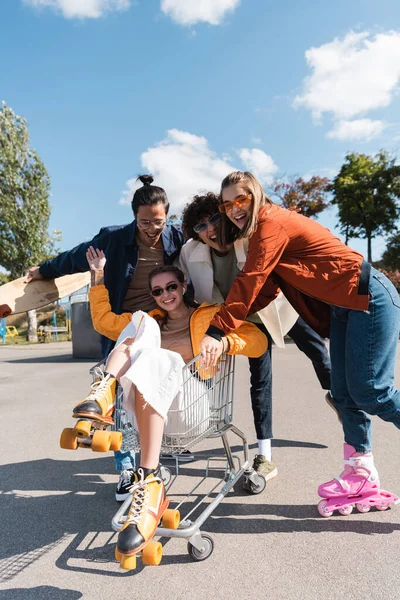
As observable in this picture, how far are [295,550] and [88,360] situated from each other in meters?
9.54

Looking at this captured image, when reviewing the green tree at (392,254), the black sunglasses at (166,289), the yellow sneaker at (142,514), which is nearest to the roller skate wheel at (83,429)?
the yellow sneaker at (142,514)

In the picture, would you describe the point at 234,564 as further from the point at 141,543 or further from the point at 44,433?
the point at 44,433

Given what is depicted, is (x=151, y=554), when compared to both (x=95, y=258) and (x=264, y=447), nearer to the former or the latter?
(x=264, y=447)

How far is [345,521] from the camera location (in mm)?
2477

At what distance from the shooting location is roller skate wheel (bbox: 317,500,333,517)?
2.53 m

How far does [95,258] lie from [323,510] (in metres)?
2.12

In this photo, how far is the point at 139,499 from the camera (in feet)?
6.12

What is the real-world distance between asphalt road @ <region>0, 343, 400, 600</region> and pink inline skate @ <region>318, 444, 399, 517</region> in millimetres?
60

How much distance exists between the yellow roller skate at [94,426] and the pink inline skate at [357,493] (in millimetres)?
1374

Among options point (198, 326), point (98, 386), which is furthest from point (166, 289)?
point (98, 386)

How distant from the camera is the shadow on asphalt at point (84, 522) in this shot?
2.19 meters

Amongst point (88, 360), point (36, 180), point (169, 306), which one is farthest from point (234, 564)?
point (36, 180)

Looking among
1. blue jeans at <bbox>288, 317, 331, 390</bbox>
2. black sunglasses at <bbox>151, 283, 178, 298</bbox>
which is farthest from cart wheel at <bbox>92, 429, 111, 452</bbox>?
blue jeans at <bbox>288, 317, 331, 390</bbox>

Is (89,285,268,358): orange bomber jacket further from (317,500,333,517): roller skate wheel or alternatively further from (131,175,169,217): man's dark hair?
(317,500,333,517): roller skate wheel
